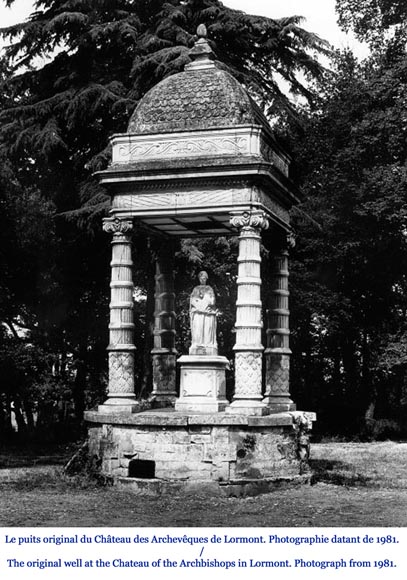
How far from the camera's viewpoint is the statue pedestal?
48.3 ft

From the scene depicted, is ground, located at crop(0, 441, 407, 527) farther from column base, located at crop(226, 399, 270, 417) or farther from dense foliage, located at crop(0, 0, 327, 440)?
dense foliage, located at crop(0, 0, 327, 440)

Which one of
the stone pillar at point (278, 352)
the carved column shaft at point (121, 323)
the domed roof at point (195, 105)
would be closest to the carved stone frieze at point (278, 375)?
the stone pillar at point (278, 352)

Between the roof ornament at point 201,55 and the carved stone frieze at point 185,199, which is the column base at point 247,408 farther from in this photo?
the roof ornament at point 201,55

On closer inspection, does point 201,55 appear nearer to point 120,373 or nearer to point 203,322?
point 203,322

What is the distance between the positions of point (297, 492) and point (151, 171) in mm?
5494

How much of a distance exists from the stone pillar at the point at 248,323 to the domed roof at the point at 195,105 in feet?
5.41

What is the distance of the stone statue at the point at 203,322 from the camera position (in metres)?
15.0

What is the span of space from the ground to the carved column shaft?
156cm
